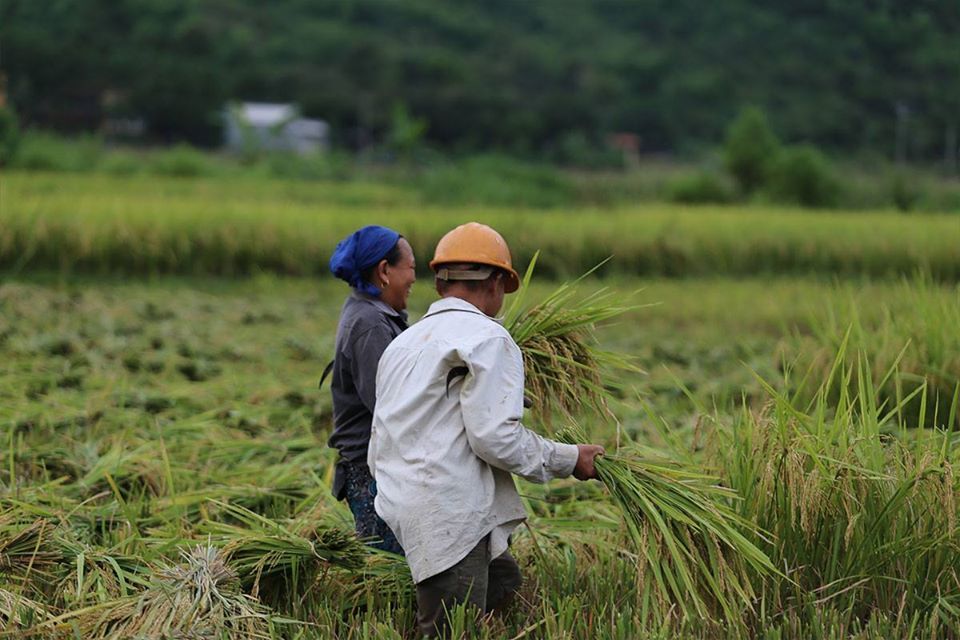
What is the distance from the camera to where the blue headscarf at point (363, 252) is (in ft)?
11.5

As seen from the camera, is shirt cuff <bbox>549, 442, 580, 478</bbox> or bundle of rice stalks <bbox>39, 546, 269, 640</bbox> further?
shirt cuff <bbox>549, 442, 580, 478</bbox>

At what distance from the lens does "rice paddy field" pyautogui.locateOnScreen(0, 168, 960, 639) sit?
124 inches

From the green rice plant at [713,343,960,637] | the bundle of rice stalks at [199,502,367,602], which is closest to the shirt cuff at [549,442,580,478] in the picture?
the green rice plant at [713,343,960,637]

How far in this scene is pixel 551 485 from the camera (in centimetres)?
492

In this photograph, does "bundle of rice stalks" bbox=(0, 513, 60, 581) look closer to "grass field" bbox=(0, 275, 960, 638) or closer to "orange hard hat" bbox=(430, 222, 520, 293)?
"grass field" bbox=(0, 275, 960, 638)

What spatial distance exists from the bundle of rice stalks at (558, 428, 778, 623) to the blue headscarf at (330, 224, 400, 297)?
33.5 inches

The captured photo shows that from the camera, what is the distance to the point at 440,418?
9.91 ft

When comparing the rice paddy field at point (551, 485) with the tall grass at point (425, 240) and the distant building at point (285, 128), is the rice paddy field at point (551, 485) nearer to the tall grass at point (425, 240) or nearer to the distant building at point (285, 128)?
the tall grass at point (425, 240)

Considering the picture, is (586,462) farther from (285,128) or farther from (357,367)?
(285,128)

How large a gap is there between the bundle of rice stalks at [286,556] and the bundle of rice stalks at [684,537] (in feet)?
2.49

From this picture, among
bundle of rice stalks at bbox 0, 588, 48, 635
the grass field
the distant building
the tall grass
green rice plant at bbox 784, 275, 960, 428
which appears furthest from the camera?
the distant building

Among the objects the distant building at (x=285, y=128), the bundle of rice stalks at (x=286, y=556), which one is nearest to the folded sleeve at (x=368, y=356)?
the bundle of rice stalks at (x=286, y=556)

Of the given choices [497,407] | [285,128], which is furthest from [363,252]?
[285,128]

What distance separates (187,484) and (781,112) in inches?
1394
